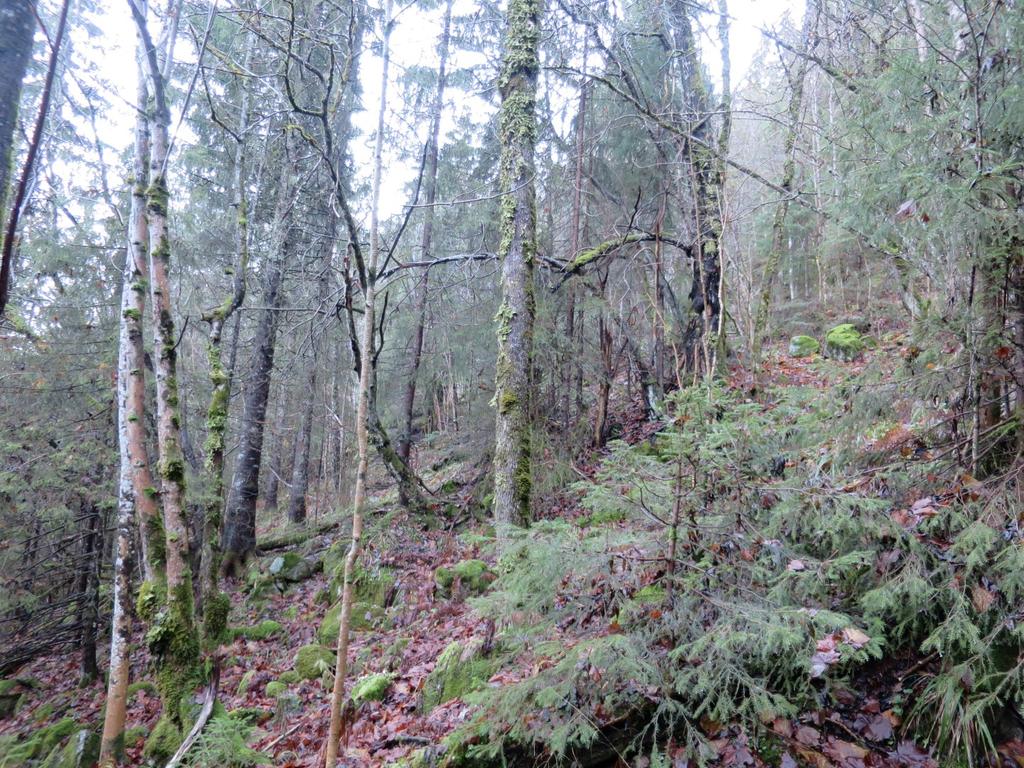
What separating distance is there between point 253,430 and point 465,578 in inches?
227

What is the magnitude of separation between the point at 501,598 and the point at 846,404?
269 cm

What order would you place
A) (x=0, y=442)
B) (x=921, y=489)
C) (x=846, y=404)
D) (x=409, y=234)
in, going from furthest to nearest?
(x=409, y=234) → (x=0, y=442) → (x=846, y=404) → (x=921, y=489)

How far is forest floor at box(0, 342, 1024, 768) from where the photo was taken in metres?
2.96

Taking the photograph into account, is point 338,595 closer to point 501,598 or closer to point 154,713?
point 154,713

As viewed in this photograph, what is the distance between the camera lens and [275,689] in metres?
6.05

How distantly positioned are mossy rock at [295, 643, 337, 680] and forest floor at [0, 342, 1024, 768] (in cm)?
11

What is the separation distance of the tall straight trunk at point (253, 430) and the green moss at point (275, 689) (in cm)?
476

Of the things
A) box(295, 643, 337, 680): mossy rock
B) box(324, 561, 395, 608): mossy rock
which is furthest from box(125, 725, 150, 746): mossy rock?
box(324, 561, 395, 608): mossy rock

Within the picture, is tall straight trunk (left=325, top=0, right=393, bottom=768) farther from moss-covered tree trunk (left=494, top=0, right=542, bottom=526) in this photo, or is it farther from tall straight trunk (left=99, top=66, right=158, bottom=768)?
tall straight trunk (left=99, top=66, right=158, bottom=768)

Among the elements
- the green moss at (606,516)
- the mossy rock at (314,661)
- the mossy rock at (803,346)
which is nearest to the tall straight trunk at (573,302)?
the green moss at (606,516)

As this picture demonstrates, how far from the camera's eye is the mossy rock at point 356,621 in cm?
715

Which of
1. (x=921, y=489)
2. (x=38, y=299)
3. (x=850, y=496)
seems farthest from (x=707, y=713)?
(x=38, y=299)

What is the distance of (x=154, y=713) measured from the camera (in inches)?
268

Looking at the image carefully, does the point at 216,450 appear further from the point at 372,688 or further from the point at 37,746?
the point at 372,688
